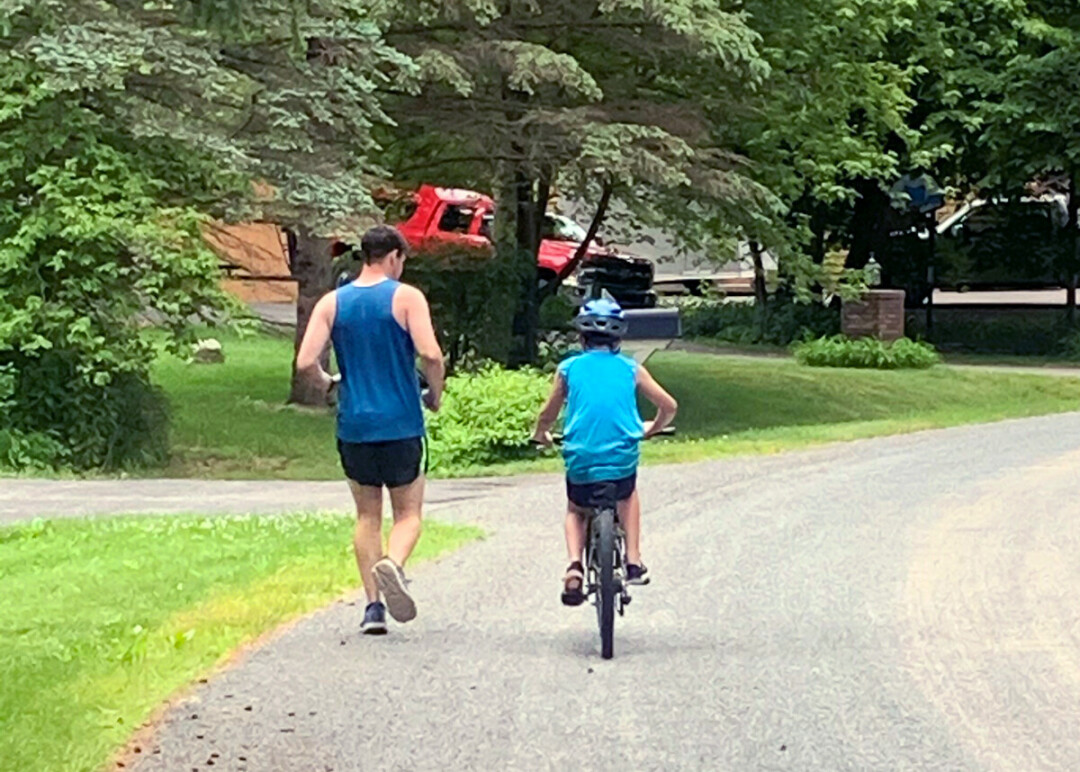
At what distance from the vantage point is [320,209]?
67.2ft

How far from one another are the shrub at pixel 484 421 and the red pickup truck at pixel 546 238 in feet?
18.0

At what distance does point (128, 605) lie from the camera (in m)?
10.2

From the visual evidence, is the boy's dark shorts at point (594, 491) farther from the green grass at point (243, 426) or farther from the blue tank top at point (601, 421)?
the green grass at point (243, 426)

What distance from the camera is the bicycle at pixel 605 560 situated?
8.62 m

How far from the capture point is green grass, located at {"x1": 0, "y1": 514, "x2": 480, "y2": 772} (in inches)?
281

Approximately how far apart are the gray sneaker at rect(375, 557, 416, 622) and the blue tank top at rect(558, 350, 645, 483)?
903 millimetres

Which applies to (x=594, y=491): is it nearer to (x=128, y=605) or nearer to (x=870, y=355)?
(x=128, y=605)

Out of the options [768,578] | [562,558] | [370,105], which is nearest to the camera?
[768,578]

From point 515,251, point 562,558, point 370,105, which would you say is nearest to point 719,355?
point 515,251

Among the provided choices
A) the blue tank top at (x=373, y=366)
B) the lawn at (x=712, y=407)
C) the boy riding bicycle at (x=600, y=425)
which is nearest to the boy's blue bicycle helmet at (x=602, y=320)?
the boy riding bicycle at (x=600, y=425)

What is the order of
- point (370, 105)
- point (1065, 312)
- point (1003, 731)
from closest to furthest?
point (1003, 731) → point (370, 105) → point (1065, 312)

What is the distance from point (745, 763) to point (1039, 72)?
2855 cm

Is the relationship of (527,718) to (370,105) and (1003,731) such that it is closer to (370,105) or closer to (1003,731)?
(1003,731)

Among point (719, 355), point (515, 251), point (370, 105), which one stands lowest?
point (719, 355)
